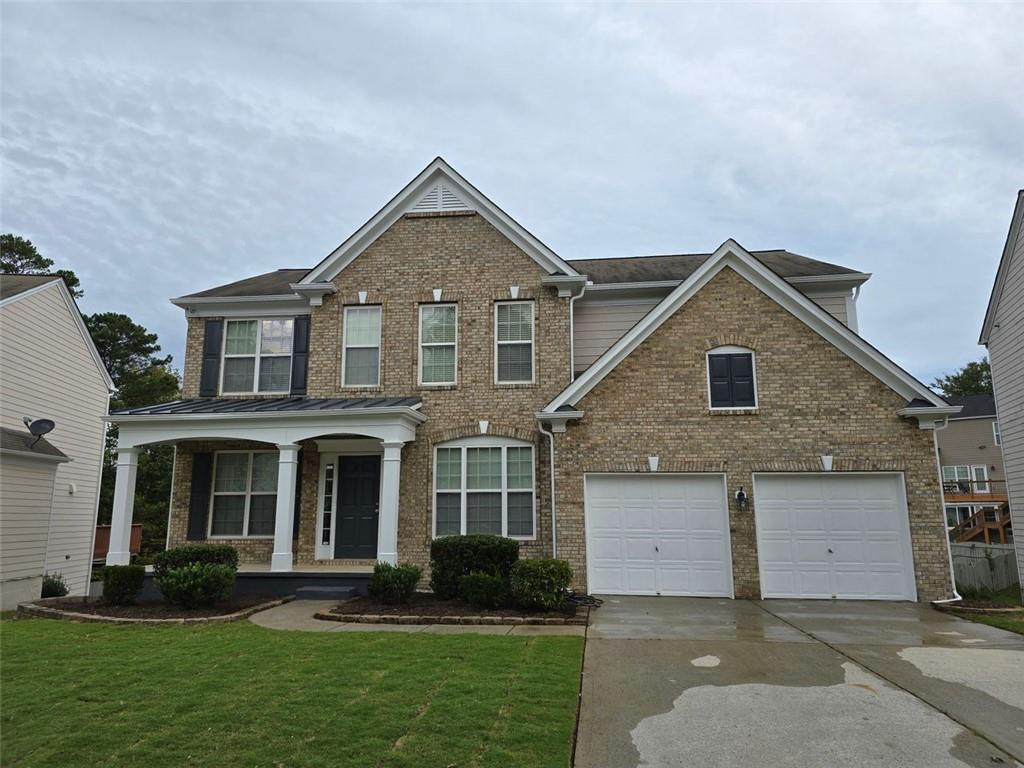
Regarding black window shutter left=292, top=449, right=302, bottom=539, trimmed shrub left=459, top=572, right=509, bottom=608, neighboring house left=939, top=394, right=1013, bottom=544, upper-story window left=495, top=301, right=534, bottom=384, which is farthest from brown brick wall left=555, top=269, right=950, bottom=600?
neighboring house left=939, top=394, right=1013, bottom=544

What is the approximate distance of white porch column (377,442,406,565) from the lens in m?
12.2

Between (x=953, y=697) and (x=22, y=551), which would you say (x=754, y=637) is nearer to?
(x=953, y=697)

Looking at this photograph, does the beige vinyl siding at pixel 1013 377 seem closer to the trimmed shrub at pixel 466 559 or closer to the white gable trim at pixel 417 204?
the white gable trim at pixel 417 204

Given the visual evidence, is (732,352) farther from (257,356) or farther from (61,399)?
(61,399)

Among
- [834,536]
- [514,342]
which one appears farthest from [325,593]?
[834,536]

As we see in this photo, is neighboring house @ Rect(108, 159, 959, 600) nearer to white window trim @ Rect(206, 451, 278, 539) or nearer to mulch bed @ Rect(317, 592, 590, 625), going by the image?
white window trim @ Rect(206, 451, 278, 539)

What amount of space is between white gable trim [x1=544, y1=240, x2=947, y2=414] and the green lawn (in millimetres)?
5761

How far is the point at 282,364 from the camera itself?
15.2m

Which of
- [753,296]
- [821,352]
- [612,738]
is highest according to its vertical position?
[753,296]

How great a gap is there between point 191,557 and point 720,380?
10431 millimetres

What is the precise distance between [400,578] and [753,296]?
28.6 ft

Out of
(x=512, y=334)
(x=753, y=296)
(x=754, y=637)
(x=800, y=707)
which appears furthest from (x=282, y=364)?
(x=800, y=707)

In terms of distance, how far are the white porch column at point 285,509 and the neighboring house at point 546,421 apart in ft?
0.13

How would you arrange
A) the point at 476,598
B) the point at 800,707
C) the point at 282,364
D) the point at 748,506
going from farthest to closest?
the point at 282,364 < the point at 748,506 < the point at 476,598 < the point at 800,707
